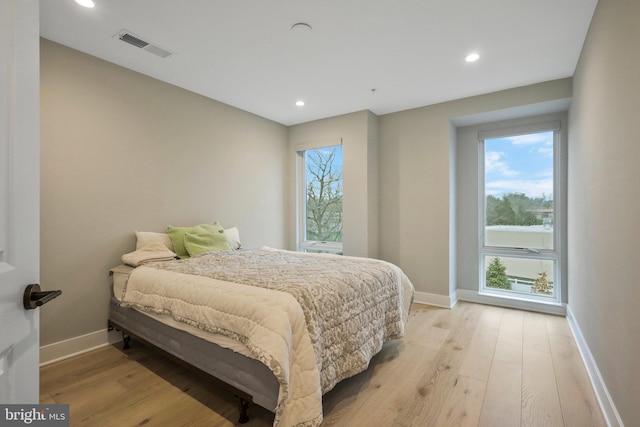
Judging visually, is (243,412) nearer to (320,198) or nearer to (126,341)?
(126,341)

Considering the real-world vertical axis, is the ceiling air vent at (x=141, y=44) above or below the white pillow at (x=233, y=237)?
above

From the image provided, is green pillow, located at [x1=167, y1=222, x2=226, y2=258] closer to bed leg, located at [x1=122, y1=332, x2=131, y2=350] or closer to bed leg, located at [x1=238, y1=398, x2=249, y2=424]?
bed leg, located at [x1=122, y1=332, x2=131, y2=350]

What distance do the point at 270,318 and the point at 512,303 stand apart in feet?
11.5

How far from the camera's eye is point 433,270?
3.87m

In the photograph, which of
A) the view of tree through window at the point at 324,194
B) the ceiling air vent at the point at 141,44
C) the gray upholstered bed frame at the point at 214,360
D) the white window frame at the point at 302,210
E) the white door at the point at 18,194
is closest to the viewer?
the white door at the point at 18,194

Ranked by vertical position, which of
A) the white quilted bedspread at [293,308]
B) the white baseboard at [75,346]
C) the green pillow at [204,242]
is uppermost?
the green pillow at [204,242]

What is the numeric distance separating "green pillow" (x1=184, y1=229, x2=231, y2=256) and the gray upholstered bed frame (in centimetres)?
73

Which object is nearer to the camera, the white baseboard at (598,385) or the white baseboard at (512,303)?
the white baseboard at (598,385)

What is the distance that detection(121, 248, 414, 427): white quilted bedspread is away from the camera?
148 cm

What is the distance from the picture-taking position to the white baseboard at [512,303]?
347cm

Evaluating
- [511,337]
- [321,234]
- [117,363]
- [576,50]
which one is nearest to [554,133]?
[576,50]

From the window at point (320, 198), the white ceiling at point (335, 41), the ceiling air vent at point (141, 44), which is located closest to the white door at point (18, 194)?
the white ceiling at point (335, 41)

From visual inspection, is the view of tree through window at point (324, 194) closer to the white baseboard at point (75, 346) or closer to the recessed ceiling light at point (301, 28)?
the recessed ceiling light at point (301, 28)

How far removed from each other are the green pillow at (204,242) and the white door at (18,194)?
217 cm
